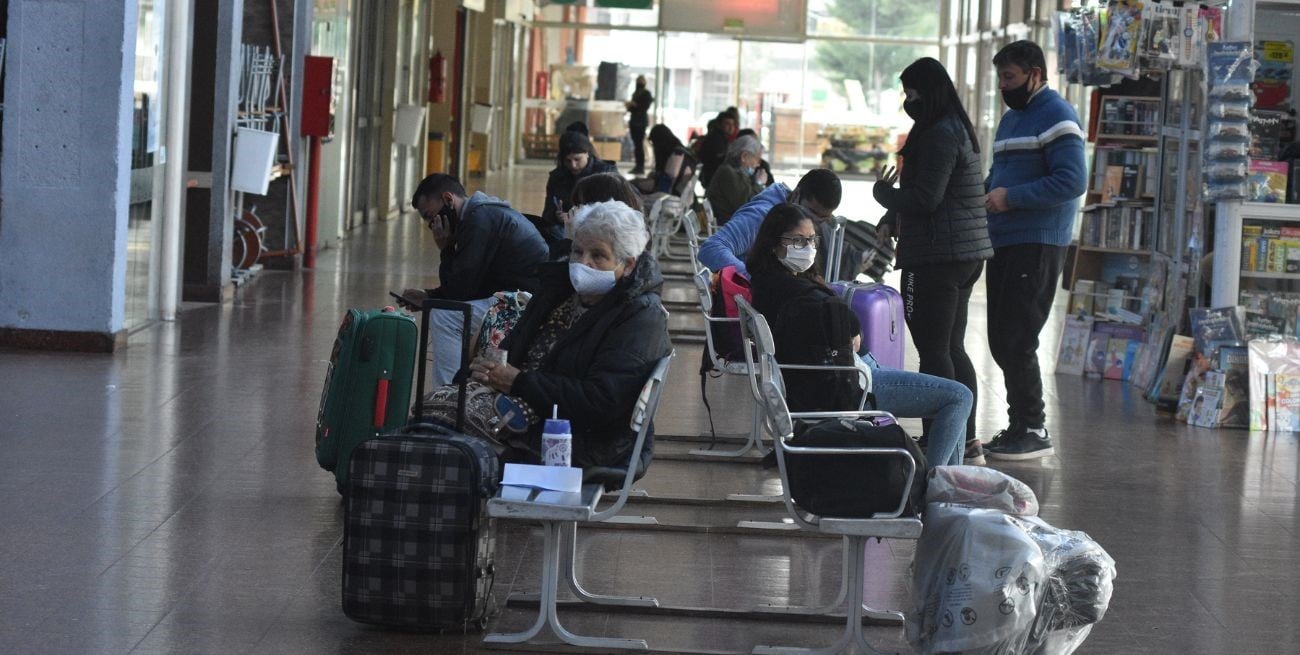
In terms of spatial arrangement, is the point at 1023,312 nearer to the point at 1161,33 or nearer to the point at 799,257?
the point at 799,257

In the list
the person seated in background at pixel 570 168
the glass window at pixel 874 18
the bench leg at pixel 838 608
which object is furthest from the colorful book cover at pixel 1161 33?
the glass window at pixel 874 18

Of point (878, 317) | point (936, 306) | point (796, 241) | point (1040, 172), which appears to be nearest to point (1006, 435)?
point (936, 306)

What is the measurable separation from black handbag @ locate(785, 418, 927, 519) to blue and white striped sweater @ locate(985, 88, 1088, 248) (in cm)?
304

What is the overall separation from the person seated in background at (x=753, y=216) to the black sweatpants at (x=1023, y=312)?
76cm

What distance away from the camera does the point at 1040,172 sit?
724 centimetres

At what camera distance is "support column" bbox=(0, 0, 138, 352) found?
855 cm

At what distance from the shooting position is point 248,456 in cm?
644

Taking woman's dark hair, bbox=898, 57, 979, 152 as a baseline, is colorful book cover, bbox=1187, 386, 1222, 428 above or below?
below

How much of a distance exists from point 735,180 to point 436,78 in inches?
391

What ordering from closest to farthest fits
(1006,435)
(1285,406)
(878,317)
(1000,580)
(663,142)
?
(1000,580)
(878,317)
(1006,435)
(1285,406)
(663,142)

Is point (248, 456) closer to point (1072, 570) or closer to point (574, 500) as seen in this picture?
point (574, 500)

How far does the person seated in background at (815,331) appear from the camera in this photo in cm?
536

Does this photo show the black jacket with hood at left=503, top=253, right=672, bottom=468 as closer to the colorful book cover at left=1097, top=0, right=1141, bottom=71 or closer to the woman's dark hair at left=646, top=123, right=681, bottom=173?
the colorful book cover at left=1097, top=0, right=1141, bottom=71

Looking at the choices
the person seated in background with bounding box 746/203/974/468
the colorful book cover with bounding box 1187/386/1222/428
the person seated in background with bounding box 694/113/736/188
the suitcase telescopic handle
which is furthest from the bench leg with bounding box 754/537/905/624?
the person seated in background with bounding box 694/113/736/188
